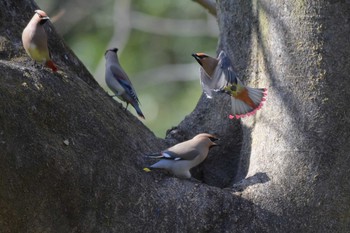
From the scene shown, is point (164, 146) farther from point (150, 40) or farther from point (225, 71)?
point (150, 40)

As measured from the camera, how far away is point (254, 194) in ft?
Result: 17.4

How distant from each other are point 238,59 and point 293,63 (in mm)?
676

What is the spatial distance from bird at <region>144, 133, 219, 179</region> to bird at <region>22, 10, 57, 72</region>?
31.4 inches

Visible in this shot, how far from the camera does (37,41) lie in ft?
17.9

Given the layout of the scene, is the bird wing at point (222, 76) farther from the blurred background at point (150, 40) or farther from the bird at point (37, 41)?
the blurred background at point (150, 40)

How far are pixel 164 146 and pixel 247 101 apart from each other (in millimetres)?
671

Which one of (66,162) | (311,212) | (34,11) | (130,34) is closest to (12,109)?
(66,162)

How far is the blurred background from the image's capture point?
14359 mm

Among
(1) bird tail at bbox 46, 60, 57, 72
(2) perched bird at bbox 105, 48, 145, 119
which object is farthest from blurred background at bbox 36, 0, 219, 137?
(1) bird tail at bbox 46, 60, 57, 72

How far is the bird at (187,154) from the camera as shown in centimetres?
559

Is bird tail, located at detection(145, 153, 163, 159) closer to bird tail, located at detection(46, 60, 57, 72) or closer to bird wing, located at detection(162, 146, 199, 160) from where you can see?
bird wing, located at detection(162, 146, 199, 160)

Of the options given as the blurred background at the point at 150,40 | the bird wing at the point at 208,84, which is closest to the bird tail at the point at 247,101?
the bird wing at the point at 208,84

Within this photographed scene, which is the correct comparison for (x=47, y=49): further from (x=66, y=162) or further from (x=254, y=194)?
(x=254, y=194)

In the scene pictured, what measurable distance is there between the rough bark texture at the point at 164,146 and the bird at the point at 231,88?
0.27ft
